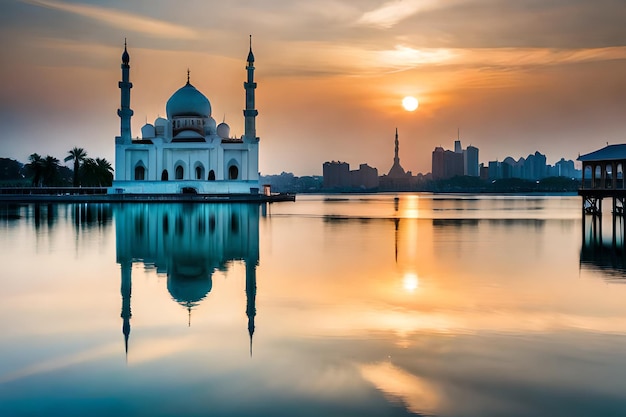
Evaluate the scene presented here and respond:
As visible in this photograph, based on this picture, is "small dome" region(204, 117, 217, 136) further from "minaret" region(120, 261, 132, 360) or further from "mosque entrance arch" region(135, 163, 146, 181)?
"minaret" region(120, 261, 132, 360)

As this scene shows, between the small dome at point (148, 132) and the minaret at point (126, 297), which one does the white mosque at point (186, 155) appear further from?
the minaret at point (126, 297)

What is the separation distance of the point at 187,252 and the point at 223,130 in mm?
52777

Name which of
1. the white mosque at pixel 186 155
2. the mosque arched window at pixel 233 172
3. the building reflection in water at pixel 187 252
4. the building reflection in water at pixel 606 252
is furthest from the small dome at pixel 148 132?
the building reflection in water at pixel 606 252

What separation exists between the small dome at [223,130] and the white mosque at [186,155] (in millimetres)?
3758

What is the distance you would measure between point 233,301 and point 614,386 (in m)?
5.71

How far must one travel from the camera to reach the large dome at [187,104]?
6450 centimetres

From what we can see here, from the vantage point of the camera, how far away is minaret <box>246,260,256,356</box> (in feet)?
28.2

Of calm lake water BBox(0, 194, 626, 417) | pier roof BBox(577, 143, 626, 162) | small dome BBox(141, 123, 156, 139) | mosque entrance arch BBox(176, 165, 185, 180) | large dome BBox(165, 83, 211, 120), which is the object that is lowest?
calm lake water BBox(0, 194, 626, 417)

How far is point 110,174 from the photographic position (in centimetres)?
6906

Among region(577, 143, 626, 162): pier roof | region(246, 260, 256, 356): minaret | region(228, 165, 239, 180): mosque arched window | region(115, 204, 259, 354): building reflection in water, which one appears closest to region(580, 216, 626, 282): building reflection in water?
region(577, 143, 626, 162): pier roof

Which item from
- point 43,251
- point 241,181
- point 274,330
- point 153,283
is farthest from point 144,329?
point 241,181

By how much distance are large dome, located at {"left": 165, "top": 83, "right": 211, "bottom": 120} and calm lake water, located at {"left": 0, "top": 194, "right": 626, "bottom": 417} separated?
161 ft

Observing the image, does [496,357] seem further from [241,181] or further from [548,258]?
[241,181]

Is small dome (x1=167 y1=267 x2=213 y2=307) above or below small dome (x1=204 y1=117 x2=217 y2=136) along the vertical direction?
below
